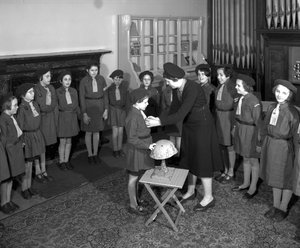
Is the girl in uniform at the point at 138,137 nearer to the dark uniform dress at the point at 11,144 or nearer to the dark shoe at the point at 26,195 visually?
the dark uniform dress at the point at 11,144

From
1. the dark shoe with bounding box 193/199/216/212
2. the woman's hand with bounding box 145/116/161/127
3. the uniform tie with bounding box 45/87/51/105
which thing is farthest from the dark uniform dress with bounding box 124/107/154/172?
the uniform tie with bounding box 45/87/51/105

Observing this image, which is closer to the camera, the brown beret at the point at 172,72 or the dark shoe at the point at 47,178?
the brown beret at the point at 172,72

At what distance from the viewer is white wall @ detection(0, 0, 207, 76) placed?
5.53m

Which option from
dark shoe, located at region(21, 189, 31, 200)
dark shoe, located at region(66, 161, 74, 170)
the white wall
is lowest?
dark shoe, located at region(21, 189, 31, 200)

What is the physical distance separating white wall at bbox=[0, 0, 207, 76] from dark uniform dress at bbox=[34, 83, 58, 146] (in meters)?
0.90

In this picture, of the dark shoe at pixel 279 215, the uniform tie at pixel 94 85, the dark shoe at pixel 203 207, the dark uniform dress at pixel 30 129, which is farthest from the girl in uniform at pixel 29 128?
the dark shoe at pixel 279 215

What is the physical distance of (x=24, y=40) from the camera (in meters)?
5.70

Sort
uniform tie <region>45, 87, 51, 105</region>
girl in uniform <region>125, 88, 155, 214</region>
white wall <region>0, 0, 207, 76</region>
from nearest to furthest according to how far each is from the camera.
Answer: girl in uniform <region>125, 88, 155, 214</region> → uniform tie <region>45, 87, 51, 105</region> → white wall <region>0, 0, 207, 76</region>

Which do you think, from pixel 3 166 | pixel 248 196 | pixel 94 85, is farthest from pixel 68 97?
pixel 248 196

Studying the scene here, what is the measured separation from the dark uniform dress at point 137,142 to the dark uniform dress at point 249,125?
1.17 meters

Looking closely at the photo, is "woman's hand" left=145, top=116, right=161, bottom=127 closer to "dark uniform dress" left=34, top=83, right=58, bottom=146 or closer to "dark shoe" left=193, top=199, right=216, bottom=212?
"dark shoe" left=193, top=199, right=216, bottom=212

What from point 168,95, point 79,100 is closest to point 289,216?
point 168,95

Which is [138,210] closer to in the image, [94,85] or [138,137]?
[138,137]

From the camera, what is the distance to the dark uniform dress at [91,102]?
573 cm
